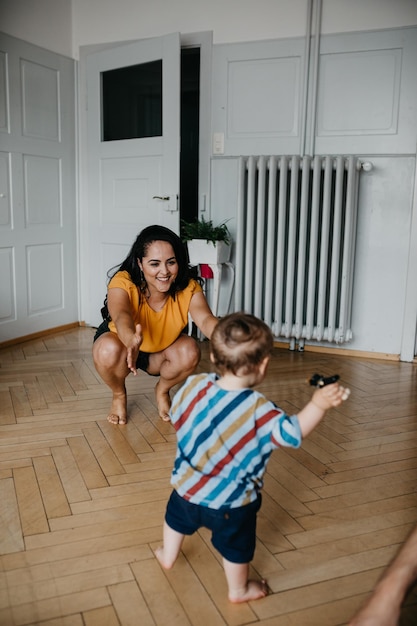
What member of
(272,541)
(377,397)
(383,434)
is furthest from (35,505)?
(377,397)

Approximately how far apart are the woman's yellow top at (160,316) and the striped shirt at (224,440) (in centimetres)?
104

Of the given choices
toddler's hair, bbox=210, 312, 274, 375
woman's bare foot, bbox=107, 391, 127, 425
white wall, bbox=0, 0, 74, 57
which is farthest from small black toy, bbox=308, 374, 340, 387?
white wall, bbox=0, 0, 74, 57

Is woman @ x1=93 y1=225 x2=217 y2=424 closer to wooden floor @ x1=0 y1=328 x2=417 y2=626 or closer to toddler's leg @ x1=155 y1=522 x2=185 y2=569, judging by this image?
wooden floor @ x1=0 y1=328 x2=417 y2=626

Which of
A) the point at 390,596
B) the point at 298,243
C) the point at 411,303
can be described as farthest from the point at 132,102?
the point at 390,596

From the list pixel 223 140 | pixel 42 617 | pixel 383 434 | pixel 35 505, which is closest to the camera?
pixel 42 617

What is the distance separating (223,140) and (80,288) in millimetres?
1570

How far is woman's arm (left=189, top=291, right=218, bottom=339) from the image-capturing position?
6.89ft

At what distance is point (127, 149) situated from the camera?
4008 millimetres

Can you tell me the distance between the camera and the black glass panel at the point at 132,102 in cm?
383

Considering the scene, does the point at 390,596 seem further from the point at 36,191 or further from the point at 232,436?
the point at 36,191

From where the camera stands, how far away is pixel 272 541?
1577 mm

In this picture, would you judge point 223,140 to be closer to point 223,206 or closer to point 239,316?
point 223,206

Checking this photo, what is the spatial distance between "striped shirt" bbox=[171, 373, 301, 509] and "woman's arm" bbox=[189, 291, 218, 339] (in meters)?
0.79

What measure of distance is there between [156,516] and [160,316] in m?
0.90
